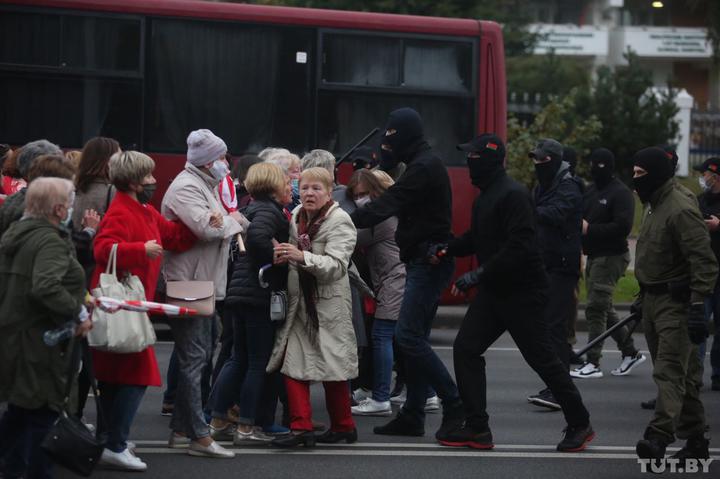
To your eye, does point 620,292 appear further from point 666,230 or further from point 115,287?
point 115,287

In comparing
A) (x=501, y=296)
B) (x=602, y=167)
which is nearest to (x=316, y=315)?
(x=501, y=296)

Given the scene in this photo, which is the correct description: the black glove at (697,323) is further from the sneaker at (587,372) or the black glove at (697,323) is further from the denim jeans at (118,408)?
the sneaker at (587,372)

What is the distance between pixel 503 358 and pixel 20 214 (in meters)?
6.80

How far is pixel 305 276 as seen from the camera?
7.88 metres

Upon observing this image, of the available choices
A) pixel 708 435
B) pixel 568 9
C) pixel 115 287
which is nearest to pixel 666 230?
pixel 708 435

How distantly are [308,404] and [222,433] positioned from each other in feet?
2.28

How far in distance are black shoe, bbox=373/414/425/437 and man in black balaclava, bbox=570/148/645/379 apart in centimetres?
323

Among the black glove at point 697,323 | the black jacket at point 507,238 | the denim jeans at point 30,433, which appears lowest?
the denim jeans at point 30,433

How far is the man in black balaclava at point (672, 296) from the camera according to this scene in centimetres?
732

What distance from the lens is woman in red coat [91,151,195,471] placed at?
7070mm

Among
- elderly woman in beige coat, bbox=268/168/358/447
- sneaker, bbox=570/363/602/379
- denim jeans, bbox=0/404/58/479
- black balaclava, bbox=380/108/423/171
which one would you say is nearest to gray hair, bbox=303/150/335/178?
black balaclava, bbox=380/108/423/171

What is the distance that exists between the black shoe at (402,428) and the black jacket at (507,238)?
113 cm

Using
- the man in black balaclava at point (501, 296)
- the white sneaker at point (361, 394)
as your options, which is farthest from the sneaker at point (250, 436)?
the white sneaker at point (361, 394)

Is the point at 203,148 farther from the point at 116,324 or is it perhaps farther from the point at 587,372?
the point at 587,372
